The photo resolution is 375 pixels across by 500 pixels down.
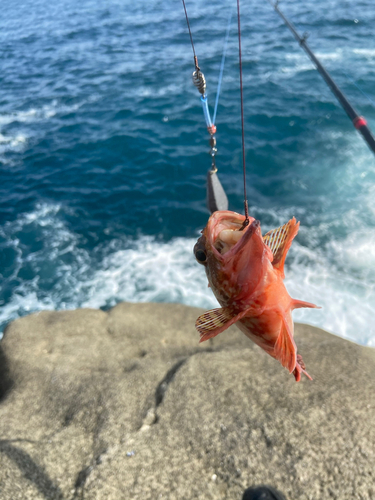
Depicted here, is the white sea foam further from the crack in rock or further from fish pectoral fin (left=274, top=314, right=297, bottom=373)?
fish pectoral fin (left=274, top=314, right=297, bottom=373)

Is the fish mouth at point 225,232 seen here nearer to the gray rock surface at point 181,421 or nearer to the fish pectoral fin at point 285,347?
the fish pectoral fin at point 285,347

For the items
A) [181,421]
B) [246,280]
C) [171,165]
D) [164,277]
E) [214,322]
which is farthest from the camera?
[171,165]

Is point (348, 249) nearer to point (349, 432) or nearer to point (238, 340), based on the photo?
point (238, 340)

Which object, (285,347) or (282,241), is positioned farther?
(282,241)

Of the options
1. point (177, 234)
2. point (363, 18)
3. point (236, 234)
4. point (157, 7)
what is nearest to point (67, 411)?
point (236, 234)

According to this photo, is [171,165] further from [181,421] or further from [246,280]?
[246,280]

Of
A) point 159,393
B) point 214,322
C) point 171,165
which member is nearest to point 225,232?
point 214,322

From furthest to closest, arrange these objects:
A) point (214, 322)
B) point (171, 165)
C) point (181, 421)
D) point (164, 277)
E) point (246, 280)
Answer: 1. point (171, 165)
2. point (164, 277)
3. point (181, 421)
4. point (214, 322)
5. point (246, 280)

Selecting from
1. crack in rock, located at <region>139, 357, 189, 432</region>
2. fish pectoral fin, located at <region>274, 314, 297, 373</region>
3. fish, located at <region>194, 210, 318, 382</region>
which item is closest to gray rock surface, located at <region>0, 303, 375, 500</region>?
crack in rock, located at <region>139, 357, 189, 432</region>
